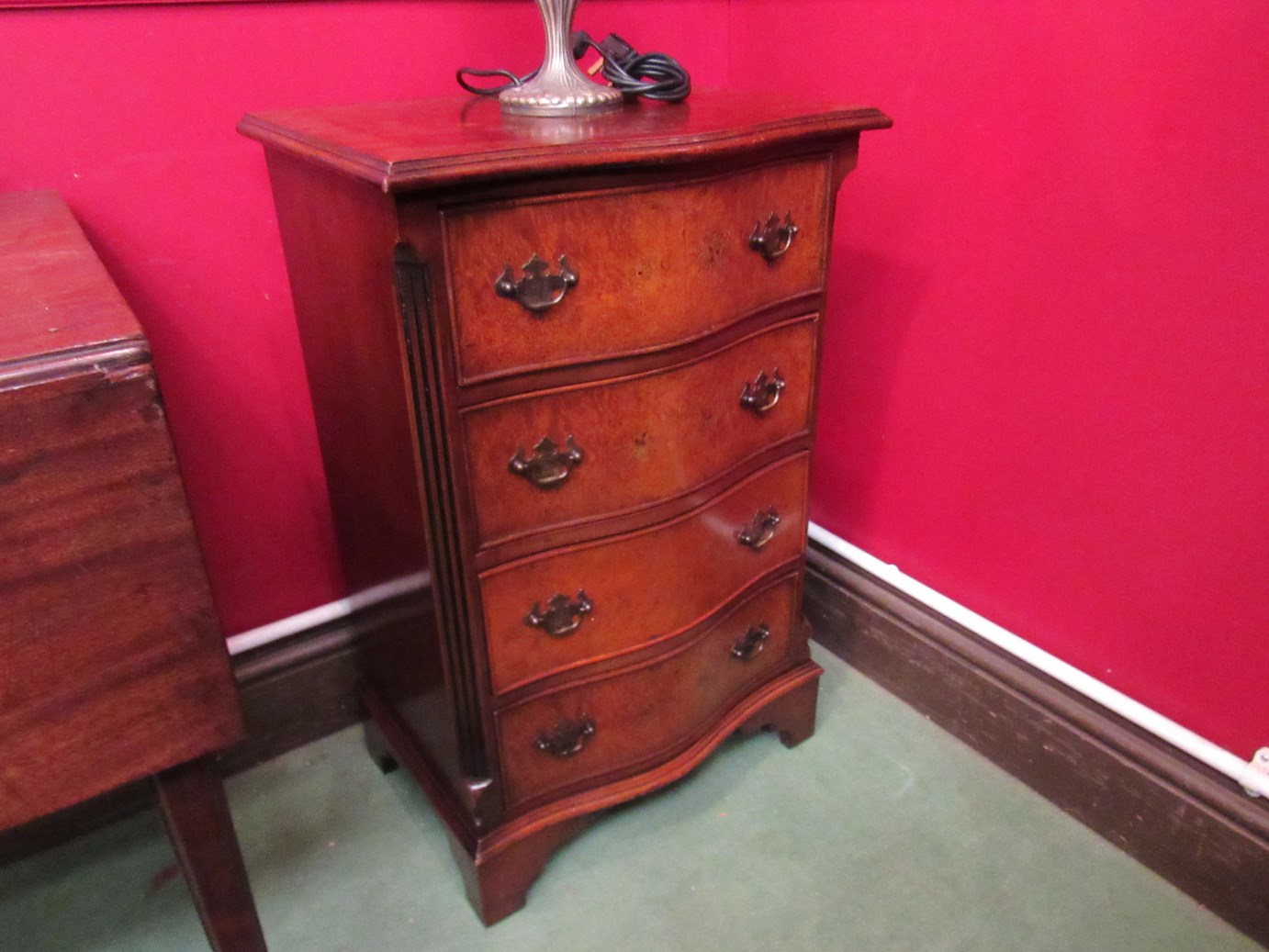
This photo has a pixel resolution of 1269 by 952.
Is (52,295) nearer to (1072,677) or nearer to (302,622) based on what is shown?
(302,622)

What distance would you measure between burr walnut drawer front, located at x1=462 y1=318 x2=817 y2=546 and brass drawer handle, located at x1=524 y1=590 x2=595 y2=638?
0.10 meters

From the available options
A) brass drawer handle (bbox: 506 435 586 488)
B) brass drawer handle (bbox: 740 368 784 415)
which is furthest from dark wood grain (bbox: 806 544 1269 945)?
brass drawer handle (bbox: 506 435 586 488)


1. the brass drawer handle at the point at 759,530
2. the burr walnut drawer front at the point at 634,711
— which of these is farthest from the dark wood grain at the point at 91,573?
the brass drawer handle at the point at 759,530

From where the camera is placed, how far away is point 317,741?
5.07 ft

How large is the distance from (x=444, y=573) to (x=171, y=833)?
36 centimetres

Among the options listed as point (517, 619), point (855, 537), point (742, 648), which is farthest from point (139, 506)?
point (855, 537)

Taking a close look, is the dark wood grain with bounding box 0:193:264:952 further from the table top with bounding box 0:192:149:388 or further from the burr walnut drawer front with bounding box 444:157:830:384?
the burr walnut drawer front with bounding box 444:157:830:384

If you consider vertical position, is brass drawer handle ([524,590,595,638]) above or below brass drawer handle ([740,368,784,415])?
below

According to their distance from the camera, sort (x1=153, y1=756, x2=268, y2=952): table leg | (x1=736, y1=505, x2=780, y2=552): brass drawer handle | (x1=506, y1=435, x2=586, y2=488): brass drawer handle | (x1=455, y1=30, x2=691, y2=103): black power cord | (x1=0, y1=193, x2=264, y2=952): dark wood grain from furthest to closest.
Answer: (x1=736, y1=505, x2=780, y2=552): brass drawer handle, (x1=455, y1=30, x2=691, y2=103): black power cord, (x1=506, y1=435, x2=586, y2=488): brass drawer handle, (x1=153, y1=756, x2=268, y2=952): table leg, (x1=0, y1=193, x2=264, y2=952): dark wood grain

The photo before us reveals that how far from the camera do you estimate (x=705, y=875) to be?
4.25 ft

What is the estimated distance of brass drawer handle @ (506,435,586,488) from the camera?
0.99 metres

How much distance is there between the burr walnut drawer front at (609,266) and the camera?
887 millimetres

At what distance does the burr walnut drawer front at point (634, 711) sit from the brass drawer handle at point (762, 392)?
291mm

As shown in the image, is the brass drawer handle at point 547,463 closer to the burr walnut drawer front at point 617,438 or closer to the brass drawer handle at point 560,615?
the burr walnut drawer front at point 617,438
